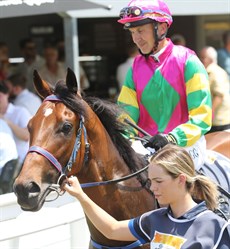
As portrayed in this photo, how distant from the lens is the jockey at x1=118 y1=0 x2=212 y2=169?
4488 millimetres

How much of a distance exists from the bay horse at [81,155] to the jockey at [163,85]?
8.9 inches

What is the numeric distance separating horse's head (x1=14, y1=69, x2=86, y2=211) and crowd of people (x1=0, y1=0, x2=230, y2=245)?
0.47 ft

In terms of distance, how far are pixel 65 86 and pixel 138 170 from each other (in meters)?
0.69

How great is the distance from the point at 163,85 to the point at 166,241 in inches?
64.9

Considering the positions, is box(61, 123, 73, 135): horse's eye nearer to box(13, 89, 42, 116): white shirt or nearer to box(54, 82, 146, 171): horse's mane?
box(54, 82, 146, 171): horse's mane

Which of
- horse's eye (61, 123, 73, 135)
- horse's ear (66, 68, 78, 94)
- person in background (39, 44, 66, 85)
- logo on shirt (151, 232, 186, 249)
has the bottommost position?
person in background (39, 44, 66, 85)

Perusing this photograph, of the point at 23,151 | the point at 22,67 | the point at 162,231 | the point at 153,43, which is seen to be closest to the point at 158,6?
the point at 153,43

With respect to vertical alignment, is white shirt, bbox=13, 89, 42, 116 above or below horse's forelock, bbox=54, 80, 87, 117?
below

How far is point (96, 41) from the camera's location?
1519 cm

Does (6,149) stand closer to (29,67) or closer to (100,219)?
(100,219)

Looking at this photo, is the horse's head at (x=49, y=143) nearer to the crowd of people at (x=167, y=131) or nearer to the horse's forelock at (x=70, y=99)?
the horse's forelock at (x=70, y=99)

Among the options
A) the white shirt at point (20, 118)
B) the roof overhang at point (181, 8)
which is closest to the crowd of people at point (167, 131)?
the white shirt at point (20, 118)

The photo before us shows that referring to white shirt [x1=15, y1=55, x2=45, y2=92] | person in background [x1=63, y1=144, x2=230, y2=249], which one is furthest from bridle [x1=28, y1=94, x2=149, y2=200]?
white shirt [x1=15, y1=55, x2=45, y2=92]

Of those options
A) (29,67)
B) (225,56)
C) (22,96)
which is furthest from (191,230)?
(225,56)
